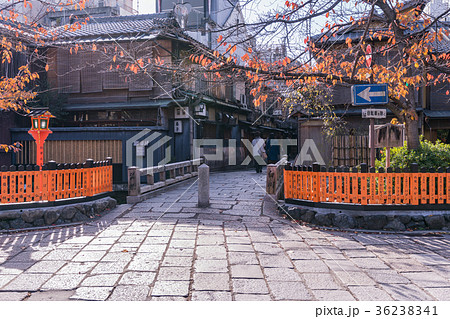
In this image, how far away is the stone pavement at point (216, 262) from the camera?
14.4 feet

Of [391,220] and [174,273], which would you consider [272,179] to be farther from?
[174,273]

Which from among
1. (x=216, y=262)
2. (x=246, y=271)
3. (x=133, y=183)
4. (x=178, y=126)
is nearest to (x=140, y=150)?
(x=178, y=126)

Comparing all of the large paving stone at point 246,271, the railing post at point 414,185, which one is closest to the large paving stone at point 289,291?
the large paving stone at point 246,271

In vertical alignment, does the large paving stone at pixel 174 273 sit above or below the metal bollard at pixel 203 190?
below

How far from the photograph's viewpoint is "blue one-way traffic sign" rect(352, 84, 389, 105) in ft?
25.0

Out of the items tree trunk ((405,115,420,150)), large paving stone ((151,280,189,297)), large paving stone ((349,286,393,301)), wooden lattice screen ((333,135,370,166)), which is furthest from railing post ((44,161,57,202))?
wooden lattice screen ((333,135,370,166))

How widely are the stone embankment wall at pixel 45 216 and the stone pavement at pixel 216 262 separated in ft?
1.66

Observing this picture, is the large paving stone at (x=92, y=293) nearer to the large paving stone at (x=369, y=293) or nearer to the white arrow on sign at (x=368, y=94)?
the large paving stone at (x=369, y=293)

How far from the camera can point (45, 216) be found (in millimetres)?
8109

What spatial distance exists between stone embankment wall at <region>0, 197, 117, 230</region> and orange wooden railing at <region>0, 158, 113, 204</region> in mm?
292

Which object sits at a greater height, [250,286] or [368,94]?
[368,94]

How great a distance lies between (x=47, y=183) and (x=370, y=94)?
741 cm

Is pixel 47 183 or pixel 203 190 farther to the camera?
pixel 203 190

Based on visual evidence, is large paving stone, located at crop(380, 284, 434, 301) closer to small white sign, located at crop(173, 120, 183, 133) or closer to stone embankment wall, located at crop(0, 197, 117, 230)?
stone embankment wall, located at crop(0, 197, 117, 230)
